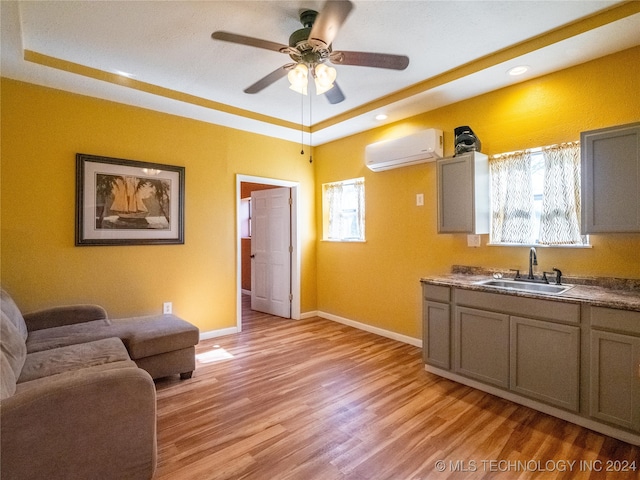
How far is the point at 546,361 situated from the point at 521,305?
1.34 ft

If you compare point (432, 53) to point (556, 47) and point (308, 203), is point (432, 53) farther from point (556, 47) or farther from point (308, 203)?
point (308, 203)

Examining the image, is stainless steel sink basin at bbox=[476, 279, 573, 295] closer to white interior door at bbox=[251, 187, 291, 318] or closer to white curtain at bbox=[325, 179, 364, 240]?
white curtain at bbox=[325, 179, 364, 240]

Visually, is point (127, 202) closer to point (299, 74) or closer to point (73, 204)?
point (73, 204)

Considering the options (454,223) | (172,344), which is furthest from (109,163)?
(454,223)

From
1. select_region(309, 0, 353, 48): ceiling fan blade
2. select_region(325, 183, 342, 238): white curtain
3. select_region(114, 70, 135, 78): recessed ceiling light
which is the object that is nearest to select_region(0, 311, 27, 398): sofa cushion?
select_region(114, 70, 135, 78): recessed ceiling light

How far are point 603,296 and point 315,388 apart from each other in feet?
7.23

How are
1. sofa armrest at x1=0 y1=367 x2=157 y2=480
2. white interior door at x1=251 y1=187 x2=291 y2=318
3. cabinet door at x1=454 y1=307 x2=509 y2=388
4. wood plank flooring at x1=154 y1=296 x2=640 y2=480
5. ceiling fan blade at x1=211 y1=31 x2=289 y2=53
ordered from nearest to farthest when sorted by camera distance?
1. sofa armrest at x1=0 y1=367 x2=157 y2=480
2. wood plank flooring at x1=154 y1=296 x2=640 y2=480
3. ceiling fan blade at x1=211 y1=31 x2=289 y2=53
4. cabinet door at x1=454 y1=307 x2=509 y2=388
5. white interior door at x1=251 y1=187 x2=291 y2=318

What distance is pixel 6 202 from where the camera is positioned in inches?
110

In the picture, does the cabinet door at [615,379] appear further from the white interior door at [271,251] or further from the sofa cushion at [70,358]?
the white interior door at [271,251]

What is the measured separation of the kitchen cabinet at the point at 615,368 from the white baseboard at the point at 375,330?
176 centimetres

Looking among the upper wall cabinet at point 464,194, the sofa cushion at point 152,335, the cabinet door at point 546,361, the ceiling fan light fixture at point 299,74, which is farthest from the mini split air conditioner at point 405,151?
the sofa cushion at point 152,335

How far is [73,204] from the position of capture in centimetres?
310

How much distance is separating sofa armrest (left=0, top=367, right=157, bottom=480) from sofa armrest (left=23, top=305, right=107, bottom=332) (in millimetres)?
1542

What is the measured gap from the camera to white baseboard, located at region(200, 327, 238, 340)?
12.9ft
